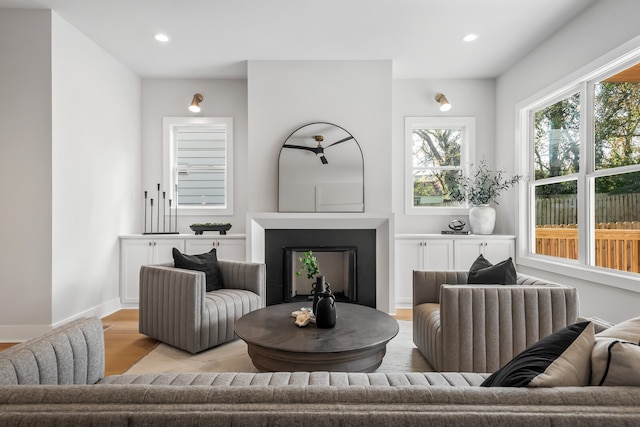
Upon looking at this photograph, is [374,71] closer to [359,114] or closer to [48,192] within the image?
[359,114]

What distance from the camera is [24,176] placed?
3.10 metres

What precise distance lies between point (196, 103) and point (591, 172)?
4.25 metres

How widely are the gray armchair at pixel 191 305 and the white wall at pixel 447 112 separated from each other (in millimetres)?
2320

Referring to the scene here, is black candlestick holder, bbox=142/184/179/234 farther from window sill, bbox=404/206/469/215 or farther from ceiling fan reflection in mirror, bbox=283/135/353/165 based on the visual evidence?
window sill, bbox=404/206/469/215

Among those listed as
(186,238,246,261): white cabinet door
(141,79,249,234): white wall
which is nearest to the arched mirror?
(186,238,246,261): white cabinet door

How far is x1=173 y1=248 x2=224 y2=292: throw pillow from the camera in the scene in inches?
127

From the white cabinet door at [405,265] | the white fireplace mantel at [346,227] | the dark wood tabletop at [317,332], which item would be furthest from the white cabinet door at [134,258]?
the white cabinet door at [405,265]

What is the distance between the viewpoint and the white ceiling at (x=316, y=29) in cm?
303

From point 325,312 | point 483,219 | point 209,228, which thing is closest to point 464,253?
point 483,219

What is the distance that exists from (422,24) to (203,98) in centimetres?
284

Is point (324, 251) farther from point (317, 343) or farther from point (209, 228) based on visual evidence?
point (317, 343)

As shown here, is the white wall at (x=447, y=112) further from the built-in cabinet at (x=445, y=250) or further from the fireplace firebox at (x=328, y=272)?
the fireplace firebox at (x=328, y=272)

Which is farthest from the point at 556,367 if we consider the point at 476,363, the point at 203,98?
the point at 203,98

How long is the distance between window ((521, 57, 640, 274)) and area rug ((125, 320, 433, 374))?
70.0 inches
